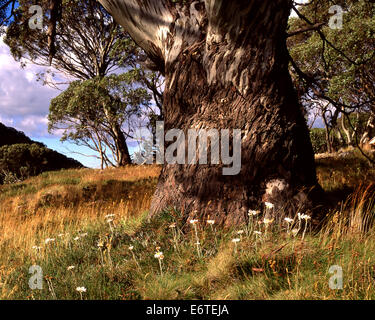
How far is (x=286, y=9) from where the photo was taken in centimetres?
347

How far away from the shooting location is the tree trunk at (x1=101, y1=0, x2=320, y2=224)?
10.9 ft

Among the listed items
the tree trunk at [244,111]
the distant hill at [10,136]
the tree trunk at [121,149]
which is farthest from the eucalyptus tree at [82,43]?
the tree trunk at [244,111]

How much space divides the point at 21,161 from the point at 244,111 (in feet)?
51.5

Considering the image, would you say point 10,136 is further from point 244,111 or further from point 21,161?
point 244,111

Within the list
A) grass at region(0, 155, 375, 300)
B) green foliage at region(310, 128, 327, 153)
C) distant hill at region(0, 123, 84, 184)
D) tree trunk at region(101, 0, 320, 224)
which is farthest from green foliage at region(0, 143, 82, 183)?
green foliage at region(310, 128, 327, 153)

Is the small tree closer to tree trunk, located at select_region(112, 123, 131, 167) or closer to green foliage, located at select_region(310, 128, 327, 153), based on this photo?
tree trunk, located at select_region(112, 123, 131, 167)

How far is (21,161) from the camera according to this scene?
51.8 feet

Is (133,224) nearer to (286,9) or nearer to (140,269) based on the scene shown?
(140,269)

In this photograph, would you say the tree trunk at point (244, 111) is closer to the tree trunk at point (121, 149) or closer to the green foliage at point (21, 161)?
the tree trunk at point (121, 149)

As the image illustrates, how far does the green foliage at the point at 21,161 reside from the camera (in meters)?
15.3

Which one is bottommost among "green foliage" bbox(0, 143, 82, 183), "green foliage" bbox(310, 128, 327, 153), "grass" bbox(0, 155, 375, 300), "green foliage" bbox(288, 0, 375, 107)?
"grass" bbox(0, 155, 375, 300)

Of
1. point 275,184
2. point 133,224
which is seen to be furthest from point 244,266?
point 133,224

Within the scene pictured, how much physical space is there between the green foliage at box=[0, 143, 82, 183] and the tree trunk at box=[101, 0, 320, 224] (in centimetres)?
1421
